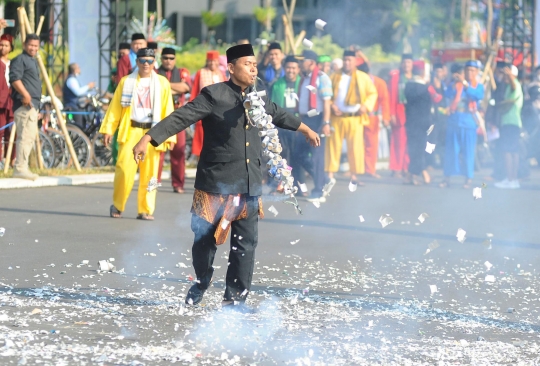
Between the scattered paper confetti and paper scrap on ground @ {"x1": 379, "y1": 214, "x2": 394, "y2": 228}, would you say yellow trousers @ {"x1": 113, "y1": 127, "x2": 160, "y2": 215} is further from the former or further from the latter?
the scattered paper confetti

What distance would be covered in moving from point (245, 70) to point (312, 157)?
730 centimetres

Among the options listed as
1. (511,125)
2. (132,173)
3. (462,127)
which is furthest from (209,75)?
(511,125)

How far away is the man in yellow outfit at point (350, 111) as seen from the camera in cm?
1553

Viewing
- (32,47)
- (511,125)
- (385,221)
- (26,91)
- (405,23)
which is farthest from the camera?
(405,23)

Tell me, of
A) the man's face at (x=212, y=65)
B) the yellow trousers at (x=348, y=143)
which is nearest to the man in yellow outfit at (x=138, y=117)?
the man's face at (x=212, y=65)

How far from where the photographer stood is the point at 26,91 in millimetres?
13273

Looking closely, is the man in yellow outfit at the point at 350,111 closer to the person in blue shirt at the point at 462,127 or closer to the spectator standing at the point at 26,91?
the person in blue shirt at the point at 462,127

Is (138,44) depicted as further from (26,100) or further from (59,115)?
(59,115)

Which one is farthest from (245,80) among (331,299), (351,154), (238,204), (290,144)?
(351,154)

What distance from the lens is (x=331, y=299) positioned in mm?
7031

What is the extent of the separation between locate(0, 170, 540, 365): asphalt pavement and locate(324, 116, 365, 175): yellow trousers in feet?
10.2

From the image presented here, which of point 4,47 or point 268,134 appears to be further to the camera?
point 4,47

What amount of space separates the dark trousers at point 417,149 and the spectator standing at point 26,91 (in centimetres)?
584

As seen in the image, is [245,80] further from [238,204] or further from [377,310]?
[377,310]
